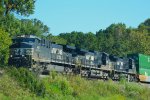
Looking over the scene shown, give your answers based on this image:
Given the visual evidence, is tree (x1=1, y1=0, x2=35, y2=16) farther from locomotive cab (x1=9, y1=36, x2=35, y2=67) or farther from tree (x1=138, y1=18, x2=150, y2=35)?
tree (x1=138, y1=18, x2=150, y2=35)

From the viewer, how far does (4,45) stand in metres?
25.8

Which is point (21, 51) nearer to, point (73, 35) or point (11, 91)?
point (11, 91)

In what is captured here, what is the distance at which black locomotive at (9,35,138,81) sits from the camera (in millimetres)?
28314

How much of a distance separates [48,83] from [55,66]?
5.96m

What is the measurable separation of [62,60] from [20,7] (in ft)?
19.1

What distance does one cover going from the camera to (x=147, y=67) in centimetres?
4650

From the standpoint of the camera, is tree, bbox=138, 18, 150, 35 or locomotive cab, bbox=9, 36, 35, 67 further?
tree, bbox=138, 18, 150, 35

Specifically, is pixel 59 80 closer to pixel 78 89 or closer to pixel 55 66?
pixel 78 89

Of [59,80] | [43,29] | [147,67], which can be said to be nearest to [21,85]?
[59,80]

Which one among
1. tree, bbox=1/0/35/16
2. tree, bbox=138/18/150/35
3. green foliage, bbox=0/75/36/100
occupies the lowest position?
green foliage, bbox=0/75/36/100

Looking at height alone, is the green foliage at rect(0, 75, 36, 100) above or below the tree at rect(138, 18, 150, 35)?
below

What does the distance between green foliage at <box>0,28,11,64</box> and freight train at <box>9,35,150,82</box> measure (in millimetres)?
1636

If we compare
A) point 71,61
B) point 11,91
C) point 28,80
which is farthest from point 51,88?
point 71,61

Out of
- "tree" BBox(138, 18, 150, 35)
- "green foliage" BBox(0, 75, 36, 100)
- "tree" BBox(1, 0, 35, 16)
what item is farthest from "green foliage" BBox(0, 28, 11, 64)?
"tree" BBox(138, 18, 150, 35)
